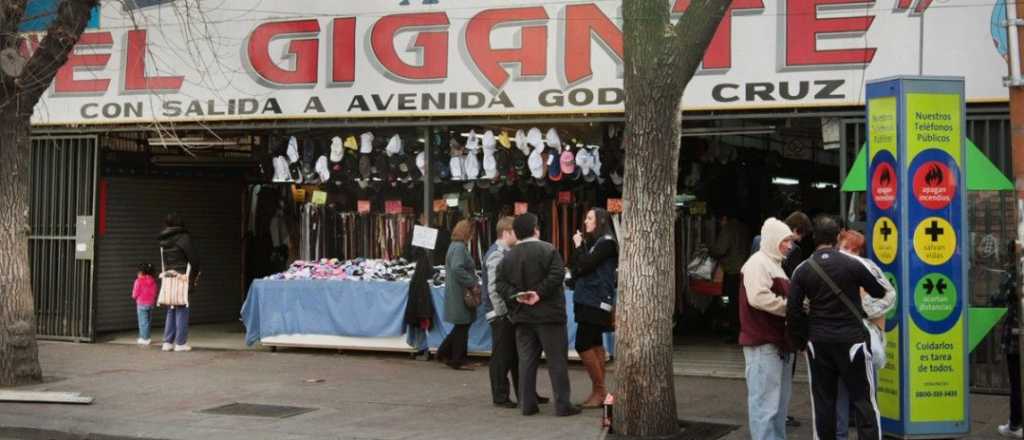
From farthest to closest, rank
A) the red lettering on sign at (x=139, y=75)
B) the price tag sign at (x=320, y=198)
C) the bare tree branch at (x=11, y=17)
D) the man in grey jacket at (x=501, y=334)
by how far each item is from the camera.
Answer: the price tag sign at (x=320, y=198), the red lettering on sign at (x=139, y=75), the bare tree branch at (x=11, y=17), the man in grey jacket at (x=501, y=334)

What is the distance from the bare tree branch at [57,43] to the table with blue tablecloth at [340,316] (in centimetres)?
428

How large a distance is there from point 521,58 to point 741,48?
2.57m

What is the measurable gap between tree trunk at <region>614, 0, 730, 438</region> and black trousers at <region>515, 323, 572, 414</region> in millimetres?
1107

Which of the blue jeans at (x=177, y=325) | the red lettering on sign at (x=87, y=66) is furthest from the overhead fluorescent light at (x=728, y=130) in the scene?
the red lettering on sign at (x=87, y=66)

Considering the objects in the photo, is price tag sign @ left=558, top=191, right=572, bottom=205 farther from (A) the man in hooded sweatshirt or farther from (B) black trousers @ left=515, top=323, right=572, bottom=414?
(A) the man in hooded sweatshirt

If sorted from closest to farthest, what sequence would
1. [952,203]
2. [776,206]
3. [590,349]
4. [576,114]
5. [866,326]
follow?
[866,326] → [952,203] → [590,349] → [576,114] → [776,206]

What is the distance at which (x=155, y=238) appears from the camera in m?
16.9

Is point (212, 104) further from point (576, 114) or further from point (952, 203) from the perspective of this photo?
point (952, 203)

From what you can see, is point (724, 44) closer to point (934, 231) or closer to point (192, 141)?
point (934, 231)

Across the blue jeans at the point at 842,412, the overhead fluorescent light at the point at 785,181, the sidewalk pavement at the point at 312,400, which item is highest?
the overhead fluorescent light at the point at 785,181

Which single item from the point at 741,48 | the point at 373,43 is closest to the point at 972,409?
the point at 741,48

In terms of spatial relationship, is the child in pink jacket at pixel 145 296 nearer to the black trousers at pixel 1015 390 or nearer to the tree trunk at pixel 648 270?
the tree trunk at pixel 648 270

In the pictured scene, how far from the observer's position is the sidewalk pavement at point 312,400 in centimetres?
922

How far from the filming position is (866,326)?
301 inches
